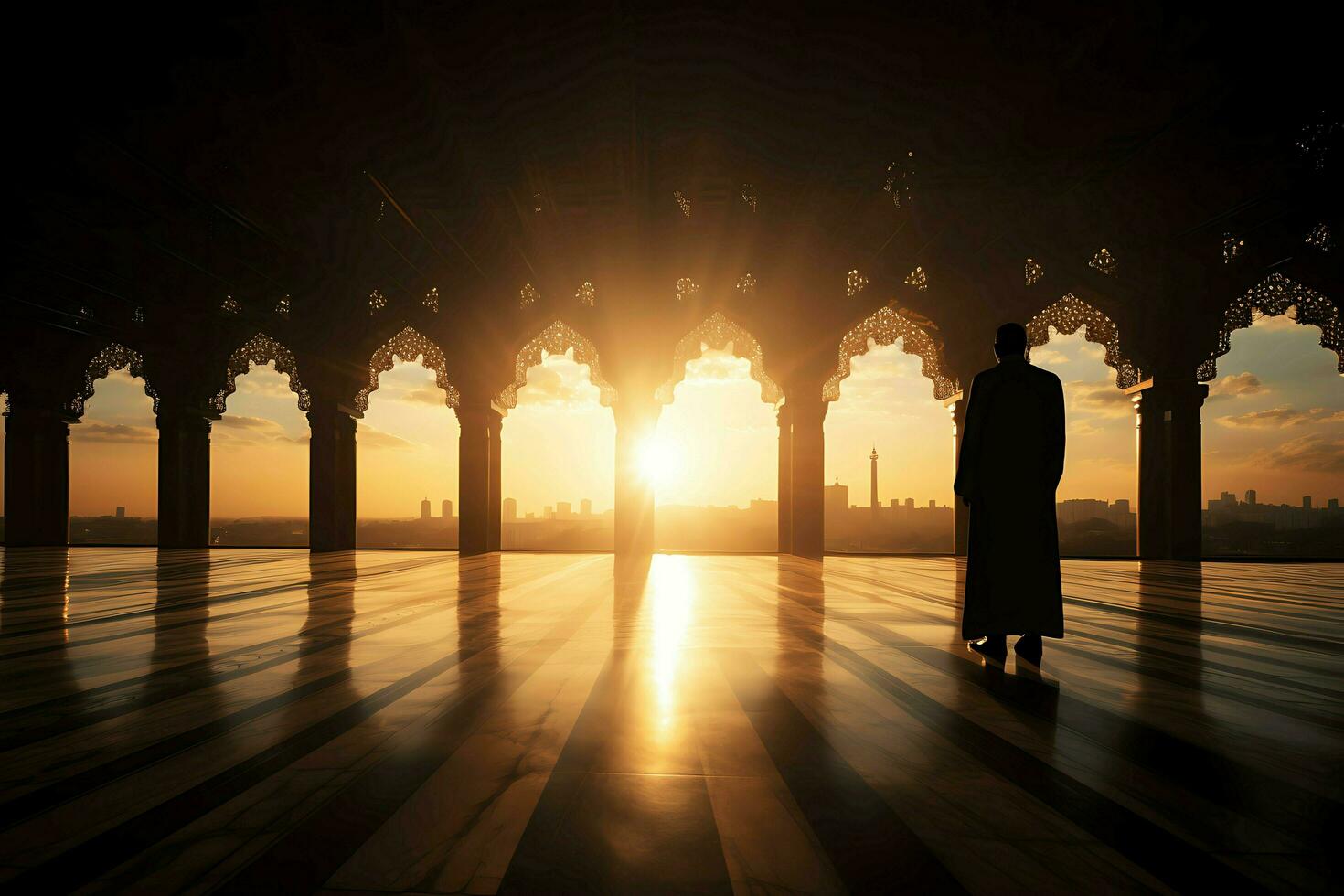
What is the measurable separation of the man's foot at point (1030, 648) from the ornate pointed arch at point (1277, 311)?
29.4 feet

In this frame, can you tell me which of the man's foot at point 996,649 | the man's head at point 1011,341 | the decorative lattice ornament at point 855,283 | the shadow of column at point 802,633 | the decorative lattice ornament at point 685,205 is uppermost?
the decorative lattice ornament at point 685,205

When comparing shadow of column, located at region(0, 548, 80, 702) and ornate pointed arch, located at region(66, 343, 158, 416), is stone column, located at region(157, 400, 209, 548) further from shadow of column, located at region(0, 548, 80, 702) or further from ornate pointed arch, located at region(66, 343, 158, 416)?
shadow of column, located at region(0, 548, 80, 702)

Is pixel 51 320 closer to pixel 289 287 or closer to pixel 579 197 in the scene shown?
pixel 289 287

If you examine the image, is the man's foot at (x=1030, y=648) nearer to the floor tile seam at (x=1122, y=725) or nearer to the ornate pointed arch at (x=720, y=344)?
the floor tile seam at (x=1122, y=725)

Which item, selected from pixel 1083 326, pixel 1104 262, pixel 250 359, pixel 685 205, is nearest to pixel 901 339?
pixel 1083 326

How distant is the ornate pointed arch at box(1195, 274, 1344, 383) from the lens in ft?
30.1

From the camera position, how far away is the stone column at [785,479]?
9961 millimetres

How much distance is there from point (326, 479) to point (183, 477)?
2.70 metres

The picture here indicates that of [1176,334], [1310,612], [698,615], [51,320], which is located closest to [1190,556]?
[1176,334]

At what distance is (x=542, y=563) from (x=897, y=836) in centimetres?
775

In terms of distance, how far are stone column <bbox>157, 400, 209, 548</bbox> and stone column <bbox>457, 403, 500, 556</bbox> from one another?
4.71 meters

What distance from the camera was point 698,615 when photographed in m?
4.09

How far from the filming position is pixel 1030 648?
2.83 m

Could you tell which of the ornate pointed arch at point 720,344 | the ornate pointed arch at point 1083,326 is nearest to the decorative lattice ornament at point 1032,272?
the ornate pointed arch at point 1083,326
